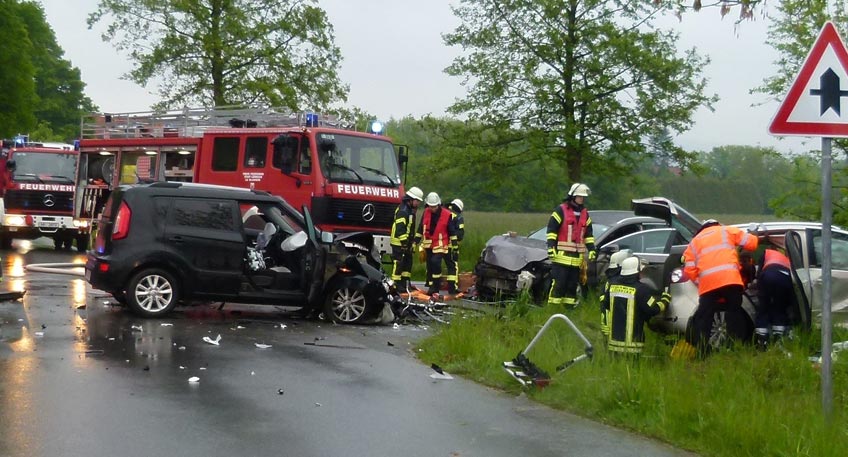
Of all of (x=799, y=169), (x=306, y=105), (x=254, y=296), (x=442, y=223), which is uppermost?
(x=306, y=105)

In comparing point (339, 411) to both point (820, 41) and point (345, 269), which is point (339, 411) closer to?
point (820, 41)

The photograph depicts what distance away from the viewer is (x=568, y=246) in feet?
44.4

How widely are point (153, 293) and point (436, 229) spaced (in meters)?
5.34

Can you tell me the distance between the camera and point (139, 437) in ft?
21.8

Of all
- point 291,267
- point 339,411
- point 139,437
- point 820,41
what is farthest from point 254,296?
point 820,41

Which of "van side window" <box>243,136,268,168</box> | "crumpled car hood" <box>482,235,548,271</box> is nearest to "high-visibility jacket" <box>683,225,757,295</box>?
"crumpled car hood" <box>482,235,548,271</box>

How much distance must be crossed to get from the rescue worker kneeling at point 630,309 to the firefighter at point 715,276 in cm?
53

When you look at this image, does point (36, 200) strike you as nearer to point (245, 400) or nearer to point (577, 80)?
point (577, 80)

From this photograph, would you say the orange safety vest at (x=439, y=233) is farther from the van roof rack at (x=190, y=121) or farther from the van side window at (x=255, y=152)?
the van side window at (x=255, y=152)

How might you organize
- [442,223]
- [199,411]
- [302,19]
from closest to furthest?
[199,411] → [442,223] → [302,19]

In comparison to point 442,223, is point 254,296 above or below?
below

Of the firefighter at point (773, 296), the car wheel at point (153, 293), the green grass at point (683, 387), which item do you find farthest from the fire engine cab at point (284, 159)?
the firefighter at point (773, 296)

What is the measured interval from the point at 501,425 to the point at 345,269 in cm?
566

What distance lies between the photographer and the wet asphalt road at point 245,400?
21.9 feet
